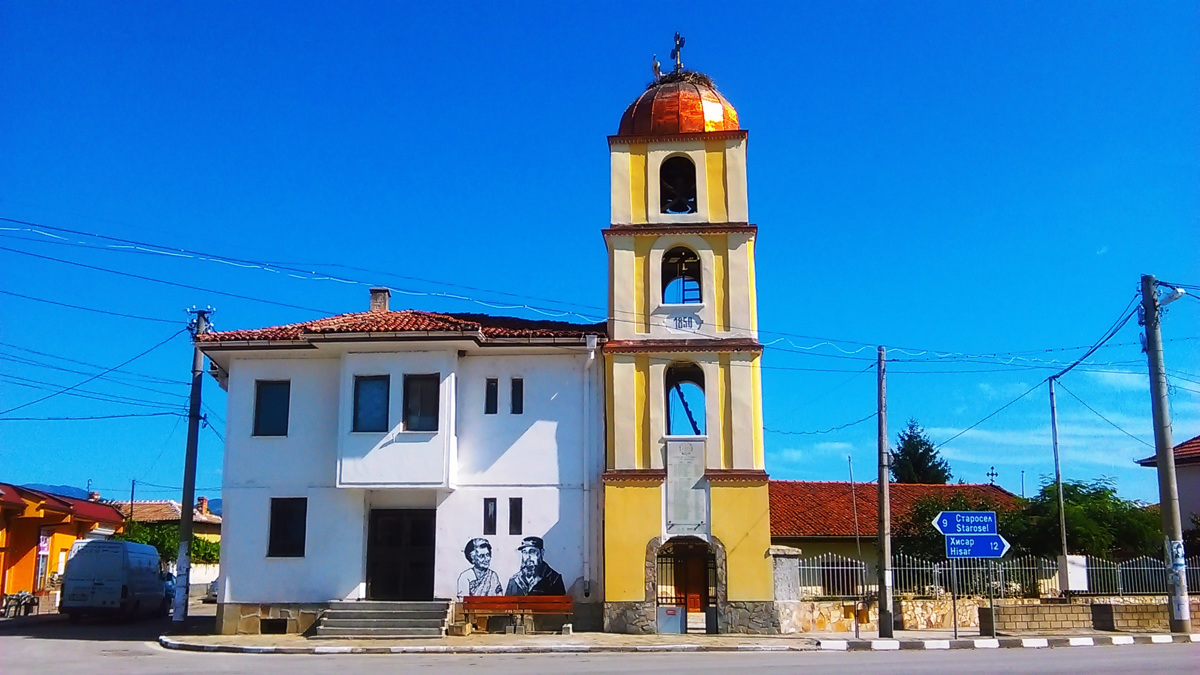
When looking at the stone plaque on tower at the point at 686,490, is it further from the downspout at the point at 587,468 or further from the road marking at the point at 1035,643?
the road marking at the point at 1035,643

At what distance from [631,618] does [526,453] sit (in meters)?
4.67

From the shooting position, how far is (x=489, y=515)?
82.3 ft

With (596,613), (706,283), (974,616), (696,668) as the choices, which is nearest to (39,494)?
(596,613)

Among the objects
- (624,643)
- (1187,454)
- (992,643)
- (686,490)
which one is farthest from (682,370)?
(1187,454)

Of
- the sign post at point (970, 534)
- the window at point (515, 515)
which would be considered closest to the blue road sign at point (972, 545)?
the sign post at point (970, 534)

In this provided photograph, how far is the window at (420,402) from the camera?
2480cm

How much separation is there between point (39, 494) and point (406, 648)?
20.2 meters

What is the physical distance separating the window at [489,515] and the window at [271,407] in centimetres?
535

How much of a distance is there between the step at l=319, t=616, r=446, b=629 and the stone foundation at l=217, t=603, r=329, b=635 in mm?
1130

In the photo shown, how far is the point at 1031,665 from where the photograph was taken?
16.9 meters

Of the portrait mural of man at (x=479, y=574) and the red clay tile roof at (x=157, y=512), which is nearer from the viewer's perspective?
the portrait mural of man at (x=479, y=574)

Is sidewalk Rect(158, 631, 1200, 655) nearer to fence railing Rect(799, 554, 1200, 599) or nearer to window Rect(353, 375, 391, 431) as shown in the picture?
fence railing Rect(799, 554, 1200, 599)

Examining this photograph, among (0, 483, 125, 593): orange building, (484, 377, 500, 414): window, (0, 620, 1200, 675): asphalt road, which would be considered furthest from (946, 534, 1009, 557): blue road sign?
(0, 483, 125, 593): orange building

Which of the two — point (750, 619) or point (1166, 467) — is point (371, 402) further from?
point (1166, 467)
